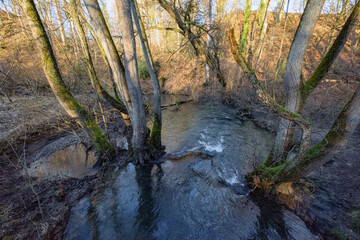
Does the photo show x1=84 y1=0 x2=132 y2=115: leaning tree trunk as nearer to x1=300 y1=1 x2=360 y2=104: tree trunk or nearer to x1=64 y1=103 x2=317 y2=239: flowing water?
x1=64 y1=103 x2=317 y2=239: flowing water

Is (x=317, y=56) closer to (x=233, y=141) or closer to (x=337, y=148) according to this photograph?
(x=233, y=141)

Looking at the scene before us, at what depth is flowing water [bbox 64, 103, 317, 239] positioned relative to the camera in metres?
3.56

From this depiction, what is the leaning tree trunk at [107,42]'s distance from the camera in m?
4.63

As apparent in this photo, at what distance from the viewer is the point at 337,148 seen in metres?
2.99

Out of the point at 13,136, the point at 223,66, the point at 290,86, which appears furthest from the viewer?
the point at 223,66

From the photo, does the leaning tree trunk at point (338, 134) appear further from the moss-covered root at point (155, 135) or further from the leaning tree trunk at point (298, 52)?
the moss-covered root at point (155, 135)

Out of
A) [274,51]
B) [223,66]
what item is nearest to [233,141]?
[223,66]

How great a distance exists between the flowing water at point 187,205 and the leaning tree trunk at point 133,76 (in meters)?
0.99

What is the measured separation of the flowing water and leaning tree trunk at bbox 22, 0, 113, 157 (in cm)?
178

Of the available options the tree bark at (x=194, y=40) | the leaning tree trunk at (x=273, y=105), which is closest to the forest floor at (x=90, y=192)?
the leaning tree trunk at (x=273, y=105)

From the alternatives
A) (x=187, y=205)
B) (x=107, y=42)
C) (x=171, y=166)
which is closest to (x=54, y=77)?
(x=107, y=42)

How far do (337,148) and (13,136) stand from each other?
10.5 metres

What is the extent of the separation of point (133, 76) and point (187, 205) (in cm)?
410

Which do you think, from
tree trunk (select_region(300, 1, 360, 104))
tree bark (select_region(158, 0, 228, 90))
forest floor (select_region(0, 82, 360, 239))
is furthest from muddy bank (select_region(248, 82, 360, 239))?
tree bark (select_region(158, 0, 228, 90))
